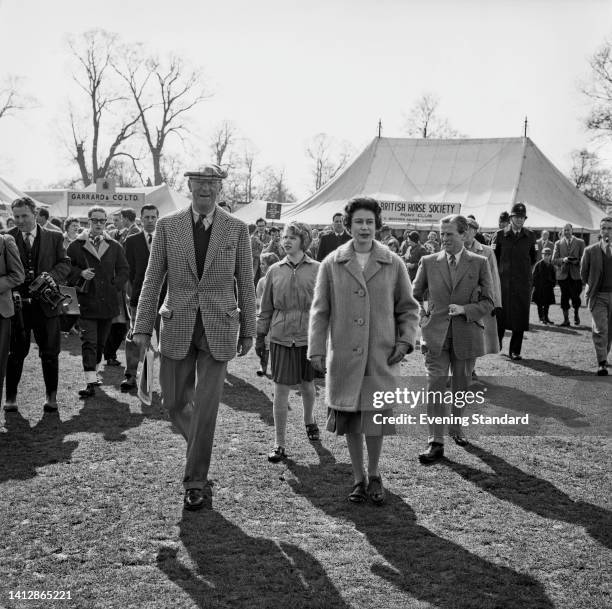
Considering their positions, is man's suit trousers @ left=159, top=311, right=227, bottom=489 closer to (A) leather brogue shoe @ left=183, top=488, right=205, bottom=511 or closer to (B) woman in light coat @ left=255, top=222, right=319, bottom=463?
(A) leather brogue shoe @ left=183, top=488, right=205, bottom=511

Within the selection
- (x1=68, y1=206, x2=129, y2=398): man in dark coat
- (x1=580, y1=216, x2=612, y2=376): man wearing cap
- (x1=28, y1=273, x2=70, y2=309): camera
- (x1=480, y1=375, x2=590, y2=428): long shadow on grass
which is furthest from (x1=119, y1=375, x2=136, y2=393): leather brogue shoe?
(x1=580, y1=216, x2=612, y2=376): man wearing cap

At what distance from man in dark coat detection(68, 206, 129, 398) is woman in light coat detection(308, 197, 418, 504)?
13.4 feet

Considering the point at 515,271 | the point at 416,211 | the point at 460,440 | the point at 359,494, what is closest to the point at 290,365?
the point at 359,494

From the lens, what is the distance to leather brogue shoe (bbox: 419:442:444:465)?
586cm

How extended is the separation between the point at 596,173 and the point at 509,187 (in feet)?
157

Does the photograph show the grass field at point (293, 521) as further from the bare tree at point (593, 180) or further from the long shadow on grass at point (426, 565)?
the bare tree at point (593, 180)

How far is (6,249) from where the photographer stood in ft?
20.6

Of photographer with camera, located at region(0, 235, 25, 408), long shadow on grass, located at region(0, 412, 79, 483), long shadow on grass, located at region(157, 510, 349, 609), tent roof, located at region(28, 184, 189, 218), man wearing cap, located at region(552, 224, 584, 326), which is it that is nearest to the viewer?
long shadow on grass, located at region(157, 510, 349, 609)

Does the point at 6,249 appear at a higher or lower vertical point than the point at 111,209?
lower

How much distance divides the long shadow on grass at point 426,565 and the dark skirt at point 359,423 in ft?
1.62

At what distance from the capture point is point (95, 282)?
27.3ft

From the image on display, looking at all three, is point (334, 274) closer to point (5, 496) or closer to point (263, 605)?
point (263, 605)

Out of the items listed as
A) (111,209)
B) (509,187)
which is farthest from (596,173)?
(111,209)

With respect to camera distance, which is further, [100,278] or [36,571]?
[100,278]
